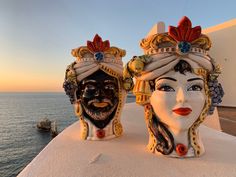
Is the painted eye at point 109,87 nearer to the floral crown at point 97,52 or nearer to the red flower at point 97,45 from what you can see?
the floral crown at point 97,52

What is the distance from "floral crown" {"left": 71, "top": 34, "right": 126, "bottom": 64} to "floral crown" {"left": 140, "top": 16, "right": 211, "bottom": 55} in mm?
1235

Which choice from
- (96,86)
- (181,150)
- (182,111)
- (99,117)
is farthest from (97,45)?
(181,150)

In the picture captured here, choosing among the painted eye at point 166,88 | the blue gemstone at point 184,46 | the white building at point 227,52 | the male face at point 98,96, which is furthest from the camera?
the white building at point 227,52

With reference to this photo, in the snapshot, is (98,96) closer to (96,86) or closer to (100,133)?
(96,86)

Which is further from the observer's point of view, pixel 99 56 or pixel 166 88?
pixel 99 56

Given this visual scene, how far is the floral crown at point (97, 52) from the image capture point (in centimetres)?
421

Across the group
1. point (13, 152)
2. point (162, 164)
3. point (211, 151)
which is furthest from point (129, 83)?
point (13, 152)

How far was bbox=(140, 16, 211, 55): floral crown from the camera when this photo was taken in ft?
9.89

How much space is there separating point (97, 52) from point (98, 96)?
817 millimetres

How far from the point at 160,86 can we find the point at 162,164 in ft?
3.36

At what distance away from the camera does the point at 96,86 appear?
13.7ft

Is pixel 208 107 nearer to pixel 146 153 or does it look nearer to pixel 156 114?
pixel 156 114

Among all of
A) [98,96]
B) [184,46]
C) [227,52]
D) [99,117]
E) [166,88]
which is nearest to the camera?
[184,46]

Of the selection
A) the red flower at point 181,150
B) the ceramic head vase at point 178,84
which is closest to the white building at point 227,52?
the ceramic head vase at point 178,84
